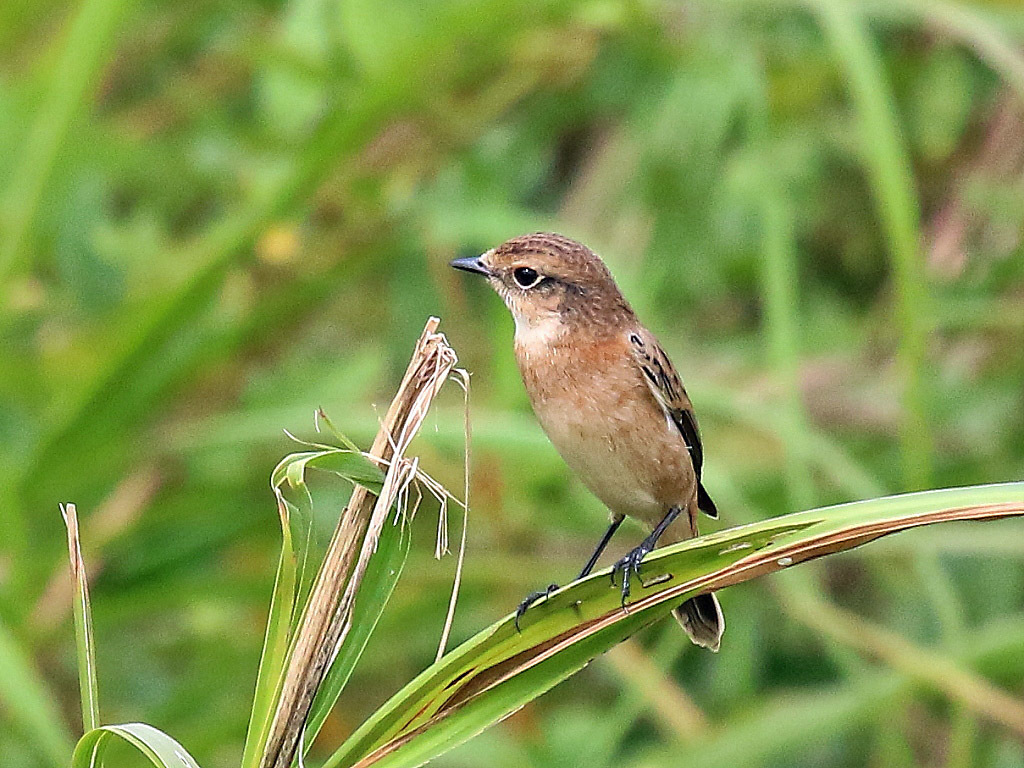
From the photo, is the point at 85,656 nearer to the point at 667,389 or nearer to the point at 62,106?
the point at 667,389

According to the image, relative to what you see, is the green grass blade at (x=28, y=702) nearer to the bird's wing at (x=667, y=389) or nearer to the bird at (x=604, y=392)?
the bird at (x=604, y=392)

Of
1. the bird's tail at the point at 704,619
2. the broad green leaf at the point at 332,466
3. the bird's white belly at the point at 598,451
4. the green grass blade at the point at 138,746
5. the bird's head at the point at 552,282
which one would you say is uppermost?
the bird's head at the point at 552,282

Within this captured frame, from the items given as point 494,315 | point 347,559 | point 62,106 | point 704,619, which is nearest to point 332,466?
point 347,559

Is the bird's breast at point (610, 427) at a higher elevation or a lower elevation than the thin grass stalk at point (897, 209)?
lower

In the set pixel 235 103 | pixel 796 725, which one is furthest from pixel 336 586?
pixel 235 103

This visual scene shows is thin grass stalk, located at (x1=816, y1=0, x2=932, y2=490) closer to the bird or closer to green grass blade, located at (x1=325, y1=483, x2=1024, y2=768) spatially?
the bird

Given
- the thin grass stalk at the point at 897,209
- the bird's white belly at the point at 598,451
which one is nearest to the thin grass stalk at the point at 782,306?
the thin grass stalk at the point at 897,209

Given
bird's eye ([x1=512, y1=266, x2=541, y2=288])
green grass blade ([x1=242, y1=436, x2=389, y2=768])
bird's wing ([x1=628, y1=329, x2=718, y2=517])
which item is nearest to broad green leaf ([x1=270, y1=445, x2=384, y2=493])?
green grass blade ([x1=242, y1=436, x2=389, y2=768])

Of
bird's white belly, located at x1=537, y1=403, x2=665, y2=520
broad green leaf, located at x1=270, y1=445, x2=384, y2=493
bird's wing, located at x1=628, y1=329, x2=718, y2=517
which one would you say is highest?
bird's wing, located at x1=628, y1=329, x2=718, y2=517
